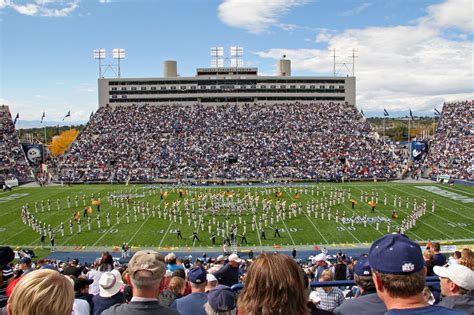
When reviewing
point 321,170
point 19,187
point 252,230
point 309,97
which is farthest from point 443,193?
point 19,187

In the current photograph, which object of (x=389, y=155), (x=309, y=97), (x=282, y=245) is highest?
(x=309, y=97)

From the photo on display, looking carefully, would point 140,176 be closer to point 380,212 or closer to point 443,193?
point 380,212

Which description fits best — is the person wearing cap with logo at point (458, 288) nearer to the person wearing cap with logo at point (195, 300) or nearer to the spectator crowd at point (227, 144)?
the person wearing cap with logo at point (195, 300)

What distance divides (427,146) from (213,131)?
80.7ft

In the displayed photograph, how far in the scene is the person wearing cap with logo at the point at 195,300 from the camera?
370 cm

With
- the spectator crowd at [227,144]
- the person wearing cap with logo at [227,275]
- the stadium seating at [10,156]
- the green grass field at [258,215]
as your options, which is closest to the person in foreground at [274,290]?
the person wearing cap with logo at [227,275]

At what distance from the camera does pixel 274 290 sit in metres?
2.17

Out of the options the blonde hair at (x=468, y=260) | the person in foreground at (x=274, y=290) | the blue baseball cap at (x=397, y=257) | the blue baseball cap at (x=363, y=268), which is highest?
the blue baseball cap at (x=397, y=257)

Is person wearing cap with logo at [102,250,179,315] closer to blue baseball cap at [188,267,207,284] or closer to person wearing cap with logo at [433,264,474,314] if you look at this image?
blue baseball cap at [188,267,207,284]

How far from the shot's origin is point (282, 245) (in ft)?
63.7

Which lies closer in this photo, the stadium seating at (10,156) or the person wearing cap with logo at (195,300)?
the person wearing cap with logo at (195,300)

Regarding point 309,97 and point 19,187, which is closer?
point 19,187

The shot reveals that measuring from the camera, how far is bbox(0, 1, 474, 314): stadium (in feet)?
9.48

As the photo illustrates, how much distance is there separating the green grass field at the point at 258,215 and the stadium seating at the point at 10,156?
7.06 m
